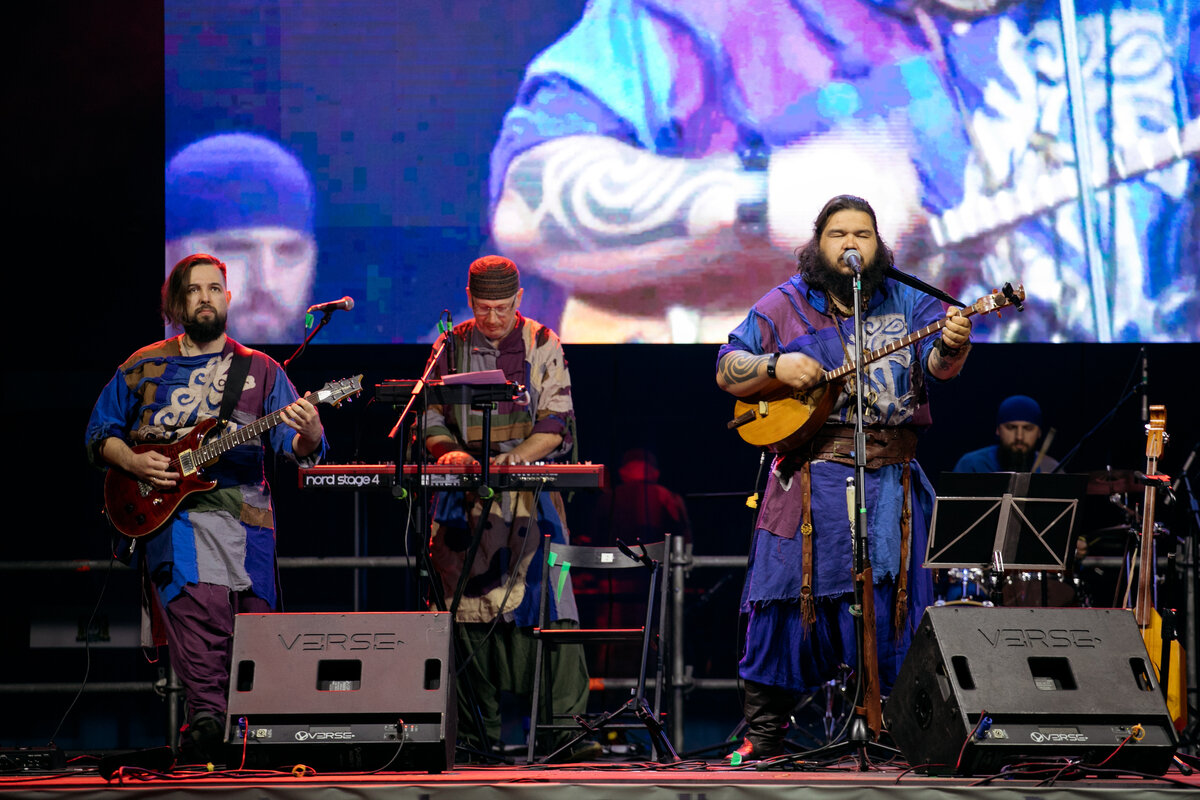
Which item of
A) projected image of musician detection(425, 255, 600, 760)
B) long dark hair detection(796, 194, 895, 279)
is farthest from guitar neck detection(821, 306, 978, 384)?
projected image of musician detection(425, 255, 600, 760)

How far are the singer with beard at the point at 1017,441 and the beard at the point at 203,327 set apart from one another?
142 inches

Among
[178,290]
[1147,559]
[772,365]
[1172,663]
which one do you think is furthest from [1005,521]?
[178,290]

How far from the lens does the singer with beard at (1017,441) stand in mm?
6164

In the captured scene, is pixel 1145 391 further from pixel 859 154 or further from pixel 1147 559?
pixel 859 154

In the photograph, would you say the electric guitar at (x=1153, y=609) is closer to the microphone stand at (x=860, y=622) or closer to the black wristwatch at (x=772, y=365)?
the microphone stand at (x=860, y=622)

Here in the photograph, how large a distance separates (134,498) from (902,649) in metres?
2.71

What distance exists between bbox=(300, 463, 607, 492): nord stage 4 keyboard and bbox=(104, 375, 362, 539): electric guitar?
0.81ft

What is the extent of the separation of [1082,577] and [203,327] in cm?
425

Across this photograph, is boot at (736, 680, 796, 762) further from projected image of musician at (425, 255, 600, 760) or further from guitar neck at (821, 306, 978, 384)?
projected image of musician at (425, 255, 600, 760)

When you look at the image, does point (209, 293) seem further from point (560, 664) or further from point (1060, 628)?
point (1060, 628)

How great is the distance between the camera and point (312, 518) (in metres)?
6.35

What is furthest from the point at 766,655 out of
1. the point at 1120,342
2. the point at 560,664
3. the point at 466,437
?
the point at 1120,342

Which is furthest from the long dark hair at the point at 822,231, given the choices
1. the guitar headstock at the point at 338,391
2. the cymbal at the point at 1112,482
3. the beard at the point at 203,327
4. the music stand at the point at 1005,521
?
the beard at the point at 203,327

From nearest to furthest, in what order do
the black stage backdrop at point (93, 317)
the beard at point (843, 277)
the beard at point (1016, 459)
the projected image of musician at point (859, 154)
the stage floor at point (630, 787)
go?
the stage floor at point (630, 787) < the beard at point (843, 277) < the projected image of musician at point (859, 154) < the beard at point (1016, 459) < the black stage backdrop at point (93, 317)
